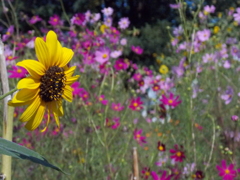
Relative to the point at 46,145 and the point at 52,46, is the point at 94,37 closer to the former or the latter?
the point at 46,145

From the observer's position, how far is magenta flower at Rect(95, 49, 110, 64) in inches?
64.1

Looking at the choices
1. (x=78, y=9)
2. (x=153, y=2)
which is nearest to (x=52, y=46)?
(x=78, y=9)

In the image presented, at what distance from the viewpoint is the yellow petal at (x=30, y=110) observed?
35 centimetres

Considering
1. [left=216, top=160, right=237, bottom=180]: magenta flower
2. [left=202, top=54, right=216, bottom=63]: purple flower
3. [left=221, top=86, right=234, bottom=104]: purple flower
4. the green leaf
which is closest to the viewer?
the green leaf

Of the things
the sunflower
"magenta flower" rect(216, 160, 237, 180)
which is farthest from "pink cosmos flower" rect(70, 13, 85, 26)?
the sunflower

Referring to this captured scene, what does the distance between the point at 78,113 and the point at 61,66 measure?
1.18 metres

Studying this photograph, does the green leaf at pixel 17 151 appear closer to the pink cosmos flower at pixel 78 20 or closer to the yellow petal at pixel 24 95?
the yellow petal at pixel 24 95

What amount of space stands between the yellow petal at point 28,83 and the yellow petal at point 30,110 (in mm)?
15

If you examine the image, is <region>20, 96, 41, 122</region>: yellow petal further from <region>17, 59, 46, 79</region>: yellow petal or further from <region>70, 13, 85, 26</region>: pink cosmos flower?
<region>70, 13, 85, 26</region>: pink cosmos flower

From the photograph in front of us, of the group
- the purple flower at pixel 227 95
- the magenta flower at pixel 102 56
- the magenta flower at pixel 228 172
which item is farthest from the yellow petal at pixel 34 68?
the purple flower at pixel 227 95

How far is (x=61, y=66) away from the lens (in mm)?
409

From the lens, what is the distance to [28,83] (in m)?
0.36

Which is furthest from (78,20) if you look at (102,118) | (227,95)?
(102,118)

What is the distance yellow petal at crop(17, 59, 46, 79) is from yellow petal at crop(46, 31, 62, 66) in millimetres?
13
